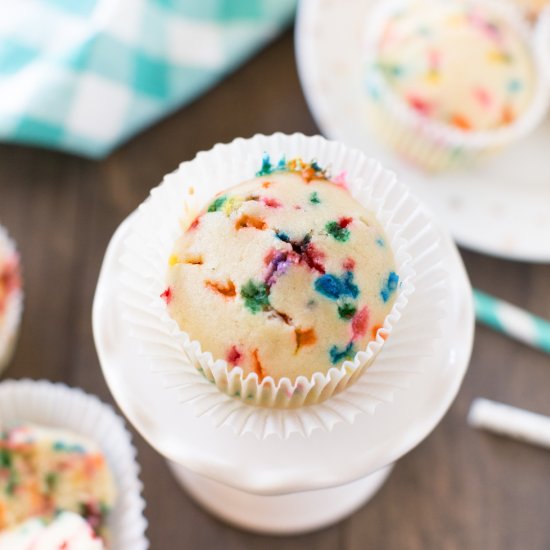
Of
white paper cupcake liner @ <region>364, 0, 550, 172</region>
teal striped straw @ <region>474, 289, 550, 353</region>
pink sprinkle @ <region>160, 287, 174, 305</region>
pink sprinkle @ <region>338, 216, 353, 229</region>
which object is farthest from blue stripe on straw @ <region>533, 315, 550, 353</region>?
pink sprinkle @ <region>160, 287, 174, 305</region>

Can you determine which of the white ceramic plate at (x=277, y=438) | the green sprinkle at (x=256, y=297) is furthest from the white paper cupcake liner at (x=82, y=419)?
the green sprinkle at (x=256, y=297)

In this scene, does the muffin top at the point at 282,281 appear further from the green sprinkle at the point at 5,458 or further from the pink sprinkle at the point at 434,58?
the pink sprinkle at the point at 434,58

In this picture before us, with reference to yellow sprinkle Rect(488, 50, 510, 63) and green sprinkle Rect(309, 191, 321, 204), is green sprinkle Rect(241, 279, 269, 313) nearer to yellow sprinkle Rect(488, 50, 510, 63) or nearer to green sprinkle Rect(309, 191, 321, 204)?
green sprinkle Rect(309, 191, 321, 204)

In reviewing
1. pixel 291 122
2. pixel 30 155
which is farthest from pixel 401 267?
pixel 30 155

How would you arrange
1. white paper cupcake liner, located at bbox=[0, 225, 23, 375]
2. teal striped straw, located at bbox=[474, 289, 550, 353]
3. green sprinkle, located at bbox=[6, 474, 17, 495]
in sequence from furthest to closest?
1. teal striped straw, located at bbox=[474, 289, 550, 353]
2. white paper cupcake liner, located at bbox=[0, 225, 23, 375]
3. green sprinkle, located at bbox=[6, 474, 17, 495]

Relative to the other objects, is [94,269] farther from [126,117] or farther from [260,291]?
[260,291]

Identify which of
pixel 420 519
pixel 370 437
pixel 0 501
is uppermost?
pixel 370 437
